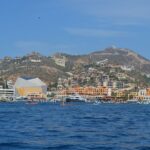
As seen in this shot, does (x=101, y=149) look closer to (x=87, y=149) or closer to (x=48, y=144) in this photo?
(x=87, y=149)

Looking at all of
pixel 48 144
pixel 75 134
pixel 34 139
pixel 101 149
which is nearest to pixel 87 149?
pixel 101 149

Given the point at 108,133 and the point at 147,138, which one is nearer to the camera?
the point at 147,138

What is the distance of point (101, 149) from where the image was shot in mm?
29578

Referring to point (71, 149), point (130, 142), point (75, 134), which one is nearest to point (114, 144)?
point (130, 142)

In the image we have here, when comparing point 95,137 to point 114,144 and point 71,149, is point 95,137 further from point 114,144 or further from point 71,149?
point 71,149

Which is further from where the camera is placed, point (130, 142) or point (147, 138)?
point (147, 138)

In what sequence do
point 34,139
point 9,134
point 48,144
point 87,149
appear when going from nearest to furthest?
point 87,149 → point 48,144 → point 34,139 → point 9,134

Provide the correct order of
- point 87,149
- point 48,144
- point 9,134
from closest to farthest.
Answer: point 87,149, point 48,144, point 9,134

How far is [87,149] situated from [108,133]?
33.0ft

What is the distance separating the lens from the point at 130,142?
32812 mm

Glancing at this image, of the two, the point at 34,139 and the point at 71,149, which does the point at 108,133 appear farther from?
the point at 71,149

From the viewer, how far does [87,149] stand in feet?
96.0

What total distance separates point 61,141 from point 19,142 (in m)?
2.50

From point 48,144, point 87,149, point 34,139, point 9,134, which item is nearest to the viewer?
point 87,149
